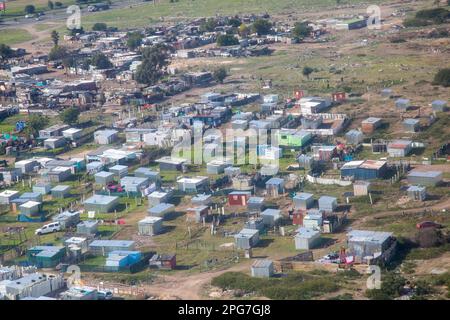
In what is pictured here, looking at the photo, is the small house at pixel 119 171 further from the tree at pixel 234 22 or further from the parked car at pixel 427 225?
the tree at pixel 234 22

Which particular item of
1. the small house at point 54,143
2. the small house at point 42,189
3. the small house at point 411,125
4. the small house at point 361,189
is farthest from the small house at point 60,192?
the small house at point 411,125

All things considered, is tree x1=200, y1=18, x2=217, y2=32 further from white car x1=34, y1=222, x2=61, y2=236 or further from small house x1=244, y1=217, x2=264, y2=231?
small house x1=244, y1=217, x2=264, y2=231

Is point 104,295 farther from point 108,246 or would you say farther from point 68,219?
point 68,219

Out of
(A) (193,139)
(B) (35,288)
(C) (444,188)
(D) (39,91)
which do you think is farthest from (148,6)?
(B) (35,288)

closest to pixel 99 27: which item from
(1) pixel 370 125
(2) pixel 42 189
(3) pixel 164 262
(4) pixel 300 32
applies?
(4) pixel 300 32

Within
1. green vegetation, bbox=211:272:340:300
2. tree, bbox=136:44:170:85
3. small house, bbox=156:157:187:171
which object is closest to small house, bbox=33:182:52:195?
small house, bbox=156:157:187:171
